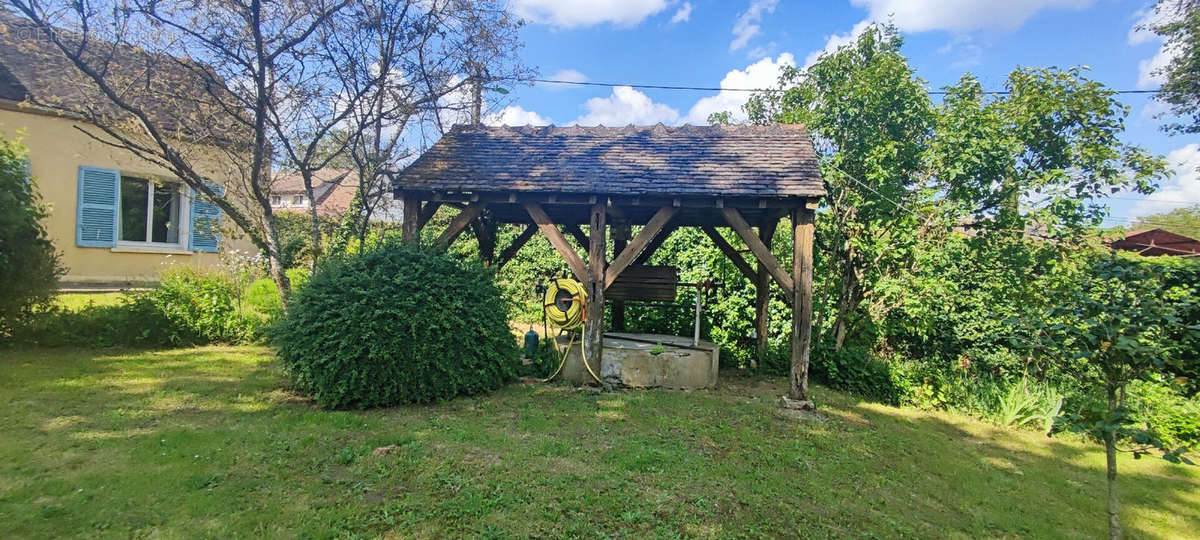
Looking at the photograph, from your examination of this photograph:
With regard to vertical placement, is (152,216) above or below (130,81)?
below

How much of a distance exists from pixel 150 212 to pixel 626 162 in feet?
33.2

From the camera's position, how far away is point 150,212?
1113 cm

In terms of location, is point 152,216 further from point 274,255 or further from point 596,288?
point 596,288

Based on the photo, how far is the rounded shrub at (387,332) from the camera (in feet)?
18.4

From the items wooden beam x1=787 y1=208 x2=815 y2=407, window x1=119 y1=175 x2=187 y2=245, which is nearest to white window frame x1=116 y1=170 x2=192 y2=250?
window x1=119 y1=175 x2=187 y2=245

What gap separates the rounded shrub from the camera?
5.61 meters

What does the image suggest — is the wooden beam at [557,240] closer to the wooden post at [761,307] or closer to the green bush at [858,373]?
the wooden post at [761,307]

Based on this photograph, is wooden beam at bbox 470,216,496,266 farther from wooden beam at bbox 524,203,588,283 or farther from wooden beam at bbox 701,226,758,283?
wooden beam at bbox 701,226,758,283

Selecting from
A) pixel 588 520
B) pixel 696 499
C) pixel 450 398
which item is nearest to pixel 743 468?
pixel 696 499

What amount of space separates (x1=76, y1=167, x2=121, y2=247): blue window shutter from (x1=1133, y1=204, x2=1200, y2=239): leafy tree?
122ft

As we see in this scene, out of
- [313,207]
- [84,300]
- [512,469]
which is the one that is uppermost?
[313,207]

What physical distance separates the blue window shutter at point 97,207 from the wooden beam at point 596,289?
9.77 metres

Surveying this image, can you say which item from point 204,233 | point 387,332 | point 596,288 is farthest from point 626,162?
point 204,233

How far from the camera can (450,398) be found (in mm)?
6160
